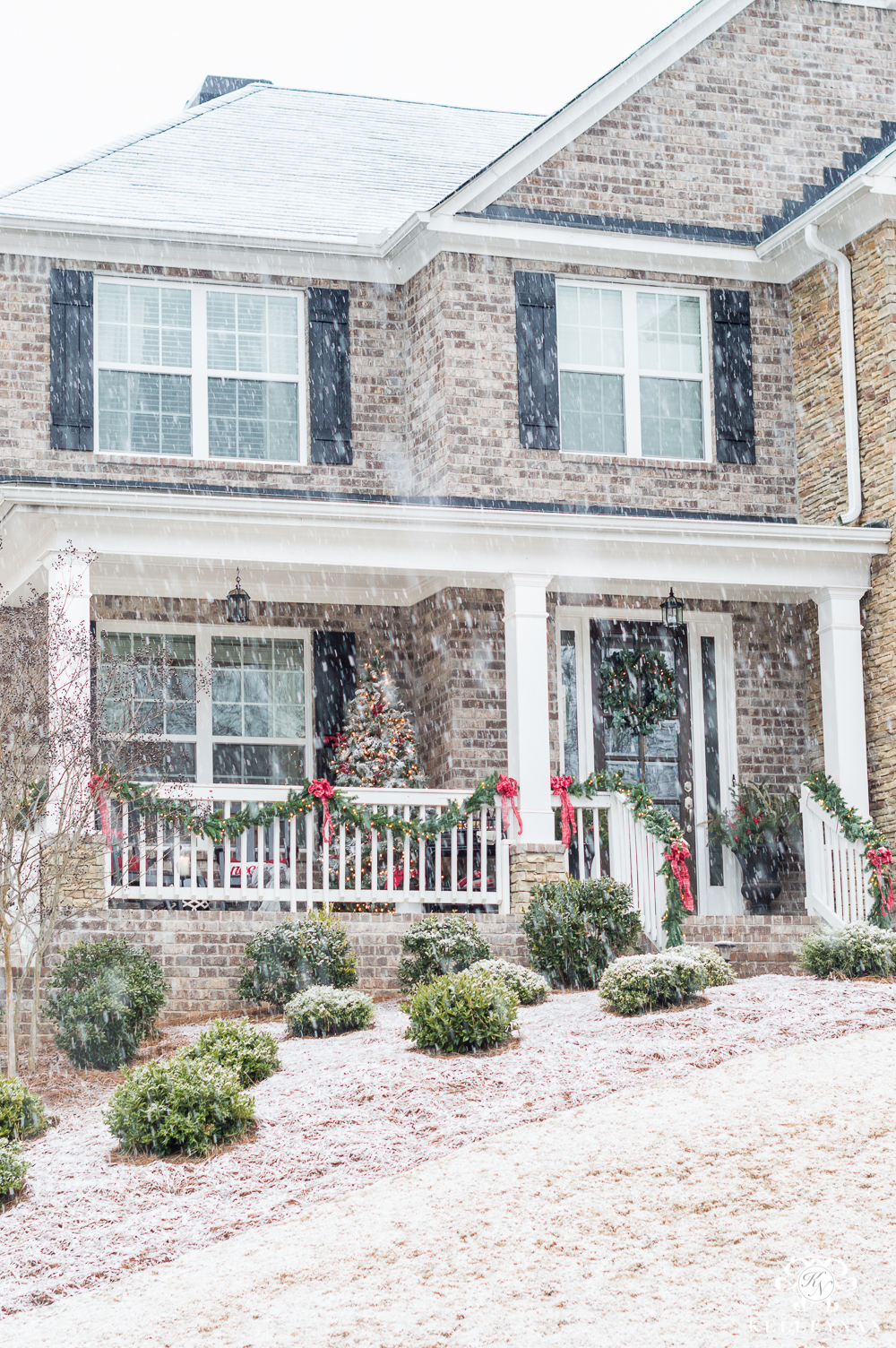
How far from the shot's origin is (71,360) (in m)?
14.0

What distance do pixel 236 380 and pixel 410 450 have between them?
1.66 metres

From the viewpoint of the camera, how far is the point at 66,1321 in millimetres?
5941

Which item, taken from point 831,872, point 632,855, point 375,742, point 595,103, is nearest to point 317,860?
point 375,742

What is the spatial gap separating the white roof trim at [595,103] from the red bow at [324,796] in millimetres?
5428

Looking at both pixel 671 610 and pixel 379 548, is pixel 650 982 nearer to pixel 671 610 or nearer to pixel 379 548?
pixel 379 548

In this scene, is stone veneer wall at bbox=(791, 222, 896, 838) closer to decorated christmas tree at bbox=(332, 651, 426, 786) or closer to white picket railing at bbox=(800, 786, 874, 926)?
white picket railing at bbox=(800, 786, 874, 926)

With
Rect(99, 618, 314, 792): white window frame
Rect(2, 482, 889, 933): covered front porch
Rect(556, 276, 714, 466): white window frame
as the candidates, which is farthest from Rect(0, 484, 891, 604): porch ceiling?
Rect(556, 276, 714, 466): white window frame

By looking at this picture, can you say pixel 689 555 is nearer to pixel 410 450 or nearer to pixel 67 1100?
pixel 410 450

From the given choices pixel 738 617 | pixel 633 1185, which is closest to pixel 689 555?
pixel 738 617

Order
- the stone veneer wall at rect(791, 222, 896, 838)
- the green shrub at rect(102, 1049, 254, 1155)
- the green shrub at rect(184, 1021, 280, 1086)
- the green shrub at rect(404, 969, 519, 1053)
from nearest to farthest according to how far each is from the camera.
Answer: the green shrub at rect(102, 1049, 254, 1155), the green shrub at rect(184, 1021, 280, 1086), the green shrub at rect(404, 969, 519, 1053), the stone veneer wall at rect(791, 222, 896, 838)

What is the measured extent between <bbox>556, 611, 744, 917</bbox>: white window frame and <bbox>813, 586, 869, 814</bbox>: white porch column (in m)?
1.25

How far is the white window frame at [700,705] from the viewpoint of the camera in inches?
572

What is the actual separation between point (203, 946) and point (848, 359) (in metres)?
7.60

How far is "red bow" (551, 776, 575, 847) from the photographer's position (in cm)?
1242
